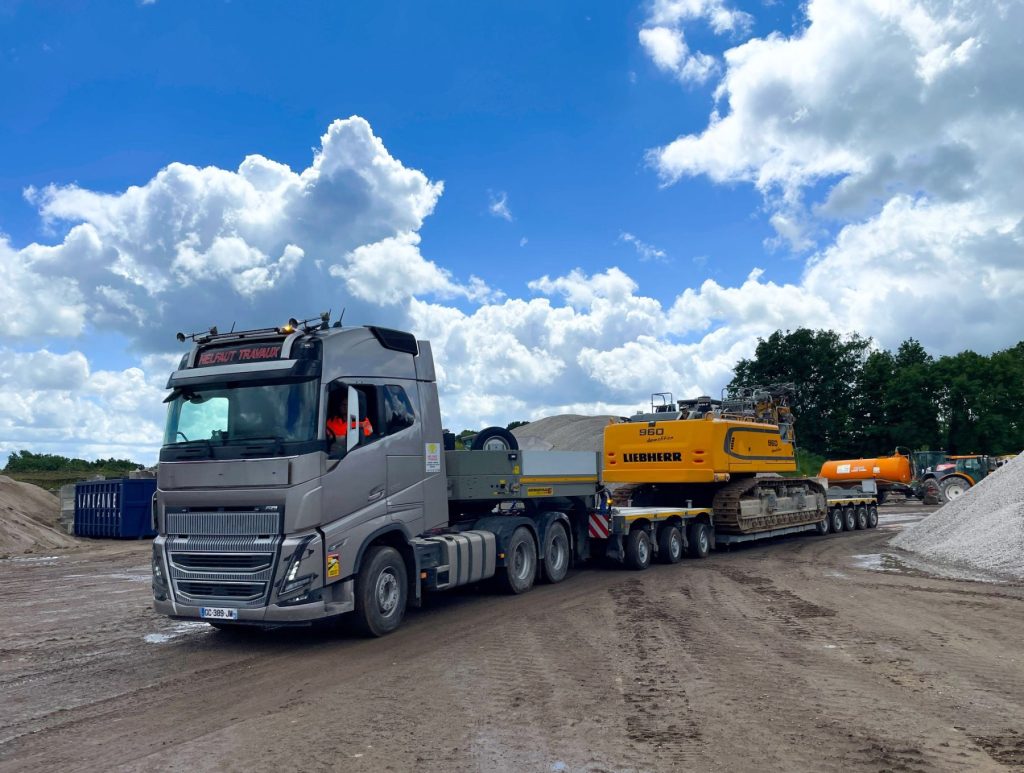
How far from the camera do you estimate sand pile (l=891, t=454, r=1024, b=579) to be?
15.4m

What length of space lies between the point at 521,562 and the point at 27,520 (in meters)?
19.3

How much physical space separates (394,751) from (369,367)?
5.29 metres

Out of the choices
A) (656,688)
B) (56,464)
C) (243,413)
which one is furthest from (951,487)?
(56,464)

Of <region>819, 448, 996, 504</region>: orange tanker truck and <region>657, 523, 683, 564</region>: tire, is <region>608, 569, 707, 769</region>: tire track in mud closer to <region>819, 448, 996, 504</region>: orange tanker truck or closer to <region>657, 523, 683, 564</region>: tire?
<region>657, 523, 683, 564</region>: tire

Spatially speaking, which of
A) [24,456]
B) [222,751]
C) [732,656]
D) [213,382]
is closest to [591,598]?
[732,656]

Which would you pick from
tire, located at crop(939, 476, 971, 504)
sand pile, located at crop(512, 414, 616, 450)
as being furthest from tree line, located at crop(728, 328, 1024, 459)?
tire, located at crop(939, 476, 971, 504)

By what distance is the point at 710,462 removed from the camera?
A: 18438mm

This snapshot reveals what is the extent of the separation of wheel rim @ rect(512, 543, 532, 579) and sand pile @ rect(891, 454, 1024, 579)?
341 inches

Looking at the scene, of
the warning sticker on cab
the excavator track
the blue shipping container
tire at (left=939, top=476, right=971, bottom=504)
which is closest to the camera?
the warning sticker on cab

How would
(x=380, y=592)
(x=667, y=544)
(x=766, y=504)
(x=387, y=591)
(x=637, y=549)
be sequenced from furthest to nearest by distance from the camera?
(x=766, y=504) < (x=667, y=544) < (x=637, y=549) < (x=387, y=591) < (x=380, y=592)

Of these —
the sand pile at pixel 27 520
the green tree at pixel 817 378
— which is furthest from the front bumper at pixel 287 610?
the green tree at pixel 817 378

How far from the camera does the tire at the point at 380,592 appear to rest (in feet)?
31.3

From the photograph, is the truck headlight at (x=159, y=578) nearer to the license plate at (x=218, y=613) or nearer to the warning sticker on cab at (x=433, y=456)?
the license plate at (x=218, y=613)

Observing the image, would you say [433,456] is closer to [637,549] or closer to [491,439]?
[491,439]
